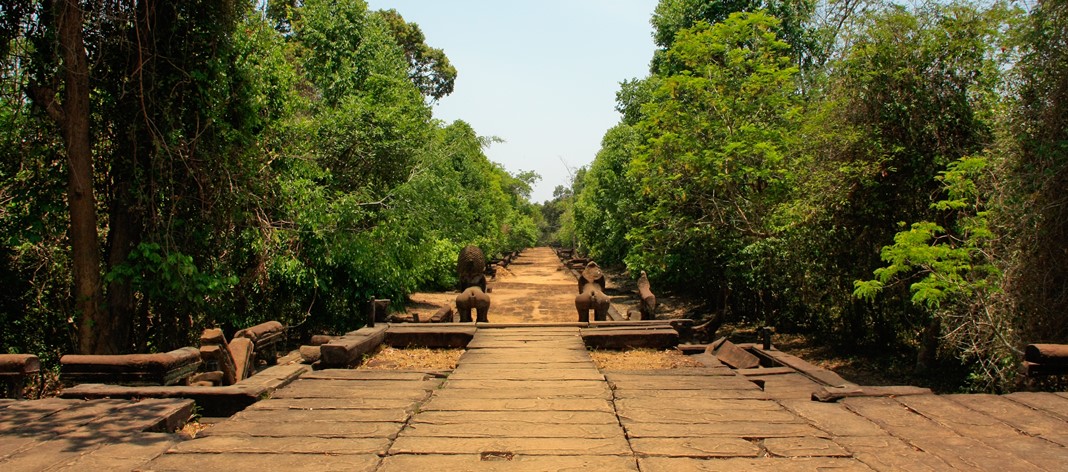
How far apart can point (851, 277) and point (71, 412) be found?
11.3m

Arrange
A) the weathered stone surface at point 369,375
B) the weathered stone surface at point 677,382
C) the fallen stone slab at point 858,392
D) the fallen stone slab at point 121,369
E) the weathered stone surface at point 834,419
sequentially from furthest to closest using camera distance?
the weathered stone surface at point 369,375
the fallen stone slab at point 121,369
the weathered stone surface at point 677,382
the fallen stone slab at point 858,392
the weathered stone surface at point 834,419

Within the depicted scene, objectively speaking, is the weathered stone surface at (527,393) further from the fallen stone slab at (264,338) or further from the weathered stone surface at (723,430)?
the fallen stone slab at (264,338)

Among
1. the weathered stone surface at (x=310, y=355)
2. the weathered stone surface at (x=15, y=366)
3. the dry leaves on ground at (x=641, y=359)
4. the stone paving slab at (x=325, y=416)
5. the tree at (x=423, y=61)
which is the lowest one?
the dry leaves on ground at (x=641, y=359)

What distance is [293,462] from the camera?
3.46m

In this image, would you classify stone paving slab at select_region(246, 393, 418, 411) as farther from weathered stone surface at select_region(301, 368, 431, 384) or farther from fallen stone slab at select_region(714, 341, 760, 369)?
fallen stone slab at select_region(714, 341, 760, 369)

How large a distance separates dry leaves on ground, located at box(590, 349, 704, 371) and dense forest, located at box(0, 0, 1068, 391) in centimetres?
325

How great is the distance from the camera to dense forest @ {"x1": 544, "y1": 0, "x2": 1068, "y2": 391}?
717cm

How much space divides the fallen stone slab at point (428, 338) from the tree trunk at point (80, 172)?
3.38m

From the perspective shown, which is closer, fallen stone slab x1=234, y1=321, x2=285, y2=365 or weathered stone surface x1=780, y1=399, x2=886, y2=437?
weathered stone surface x1=780, y1=399, x2=886, y2=437

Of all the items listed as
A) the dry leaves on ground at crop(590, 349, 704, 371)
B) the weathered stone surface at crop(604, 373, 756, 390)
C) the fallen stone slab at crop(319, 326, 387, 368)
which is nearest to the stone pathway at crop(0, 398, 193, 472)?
the fallen stone slab at crop(319, 326, 387, 368)

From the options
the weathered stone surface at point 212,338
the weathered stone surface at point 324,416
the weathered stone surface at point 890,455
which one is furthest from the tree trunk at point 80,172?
the weathered stone surface at point 890,455

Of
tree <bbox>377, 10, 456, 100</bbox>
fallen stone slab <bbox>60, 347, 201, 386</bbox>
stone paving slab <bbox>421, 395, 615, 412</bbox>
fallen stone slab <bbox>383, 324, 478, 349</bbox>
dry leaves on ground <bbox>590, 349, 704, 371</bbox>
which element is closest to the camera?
stone paving slab <bbox>421, 395, 615, 412</bbox>

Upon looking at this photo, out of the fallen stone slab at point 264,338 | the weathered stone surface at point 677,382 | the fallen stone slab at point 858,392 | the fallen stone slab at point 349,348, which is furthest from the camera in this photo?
the fallen stone slab at point 264,338

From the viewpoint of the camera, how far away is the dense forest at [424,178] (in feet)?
23.3
